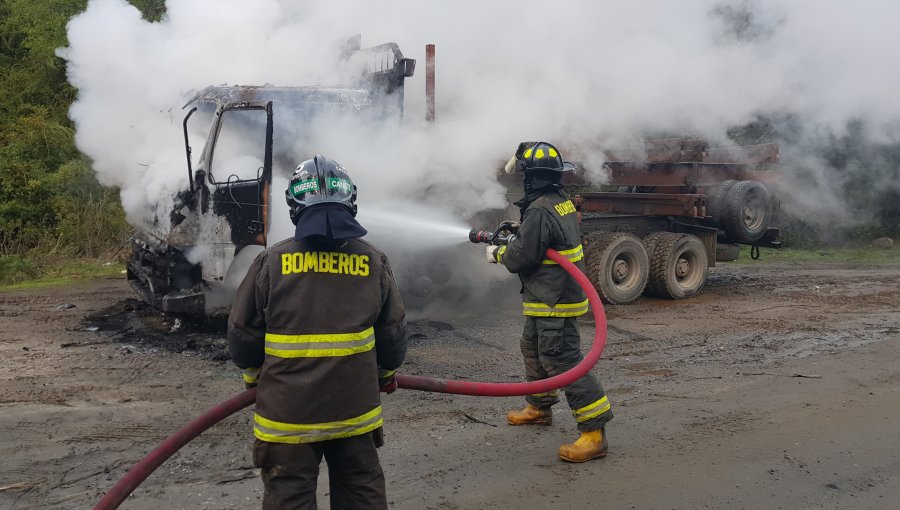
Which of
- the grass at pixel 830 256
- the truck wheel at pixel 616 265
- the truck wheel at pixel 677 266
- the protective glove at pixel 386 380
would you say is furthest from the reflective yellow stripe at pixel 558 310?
the grass at pixel 830 256

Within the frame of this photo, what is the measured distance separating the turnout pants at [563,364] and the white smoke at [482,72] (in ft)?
11.4

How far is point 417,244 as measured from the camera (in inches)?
316

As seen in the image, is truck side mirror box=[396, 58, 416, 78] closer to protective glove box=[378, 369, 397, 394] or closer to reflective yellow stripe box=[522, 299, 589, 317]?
reflective yellow stripe box=[522, 299, 589, 317]

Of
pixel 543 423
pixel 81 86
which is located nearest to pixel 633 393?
pixel 543 423

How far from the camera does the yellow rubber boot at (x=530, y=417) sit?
15.7 ft

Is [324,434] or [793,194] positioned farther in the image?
[793,194]

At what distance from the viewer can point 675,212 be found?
32.4 ft

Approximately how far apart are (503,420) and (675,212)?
5838 millimetres

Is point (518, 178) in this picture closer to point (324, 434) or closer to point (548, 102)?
point (548, 102)

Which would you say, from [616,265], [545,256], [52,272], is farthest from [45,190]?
[545,256]

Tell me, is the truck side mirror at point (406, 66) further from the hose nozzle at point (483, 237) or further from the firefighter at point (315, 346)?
the firefighter at point (315, 346)

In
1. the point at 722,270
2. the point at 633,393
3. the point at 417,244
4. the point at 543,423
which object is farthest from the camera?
the point at 722,270

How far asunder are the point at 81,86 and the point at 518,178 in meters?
5.05

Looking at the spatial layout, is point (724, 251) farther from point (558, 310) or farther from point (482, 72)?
point (558, 310)
